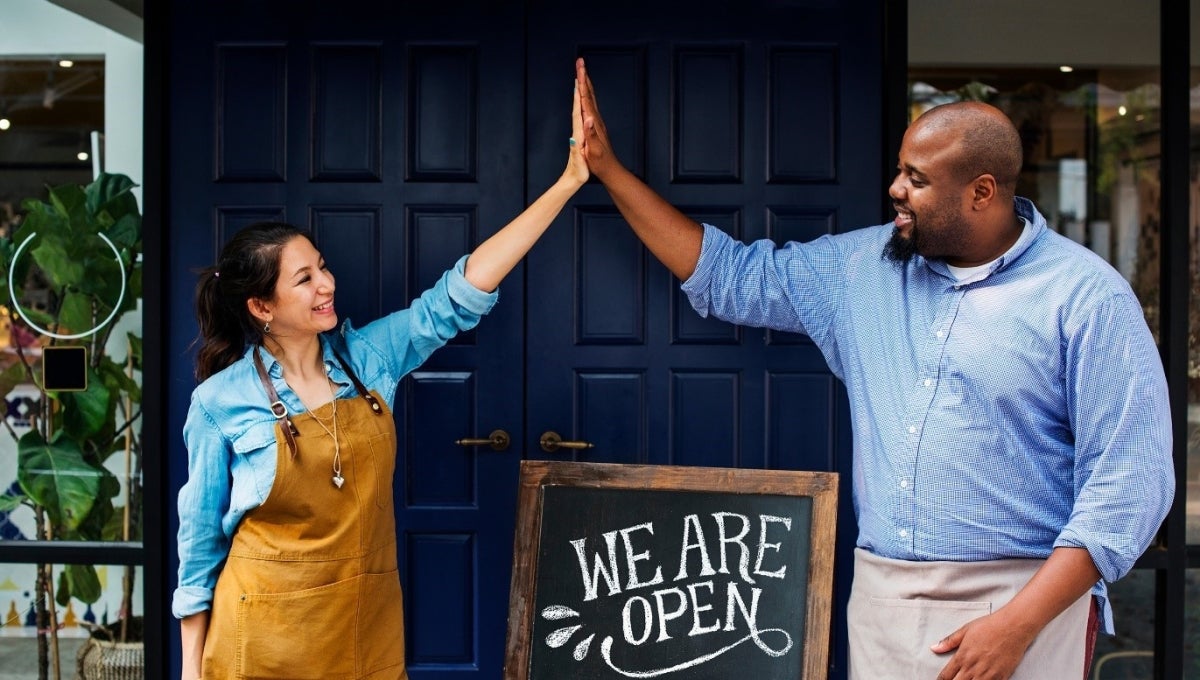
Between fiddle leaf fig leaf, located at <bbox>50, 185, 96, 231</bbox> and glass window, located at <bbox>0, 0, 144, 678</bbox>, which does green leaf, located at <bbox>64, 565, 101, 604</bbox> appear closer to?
glass window, located at <bbox>0, 0, 144, 678</bbox>

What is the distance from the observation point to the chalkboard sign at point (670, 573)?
2939 millimetres

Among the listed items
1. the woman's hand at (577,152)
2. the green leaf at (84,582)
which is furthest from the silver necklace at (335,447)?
the green leaf at (84,582)

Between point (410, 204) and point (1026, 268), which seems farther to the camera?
point (410, 204)

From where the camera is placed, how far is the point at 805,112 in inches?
148

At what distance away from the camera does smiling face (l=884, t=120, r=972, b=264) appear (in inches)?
99.4

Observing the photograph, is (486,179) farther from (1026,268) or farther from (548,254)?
(1026,268)

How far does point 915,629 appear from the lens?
8.46ft

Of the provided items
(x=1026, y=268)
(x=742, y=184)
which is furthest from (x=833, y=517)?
(x=742, y=184)

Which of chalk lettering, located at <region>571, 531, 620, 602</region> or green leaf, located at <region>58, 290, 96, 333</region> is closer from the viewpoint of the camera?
chalk lettering, located at <region>571, 531, 620, 602</region>

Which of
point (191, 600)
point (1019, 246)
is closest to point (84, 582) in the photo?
point (191, 600)

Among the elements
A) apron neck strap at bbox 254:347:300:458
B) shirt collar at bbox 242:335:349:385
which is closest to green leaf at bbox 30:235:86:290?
shirt collar at bbox 242:335:349:385

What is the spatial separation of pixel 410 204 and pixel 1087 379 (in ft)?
7.03

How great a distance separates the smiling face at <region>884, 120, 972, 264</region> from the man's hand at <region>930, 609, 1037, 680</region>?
2.56 feet

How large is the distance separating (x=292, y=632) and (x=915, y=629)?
1.42 metres
